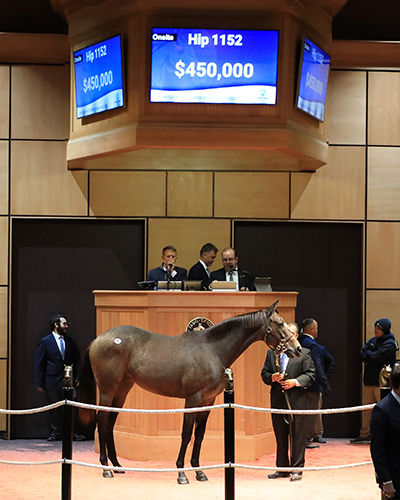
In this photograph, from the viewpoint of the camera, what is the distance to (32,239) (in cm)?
1017

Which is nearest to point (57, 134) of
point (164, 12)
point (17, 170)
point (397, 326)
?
point (17, 170)

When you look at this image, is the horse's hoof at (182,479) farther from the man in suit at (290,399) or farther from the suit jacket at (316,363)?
the suit jacket at (316,363)

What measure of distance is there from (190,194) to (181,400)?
3.13 metres

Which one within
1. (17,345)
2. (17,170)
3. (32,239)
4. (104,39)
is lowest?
(17,345)

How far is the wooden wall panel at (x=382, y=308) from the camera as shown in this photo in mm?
10125

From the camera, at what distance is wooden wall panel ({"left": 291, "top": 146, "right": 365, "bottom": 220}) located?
1020cm

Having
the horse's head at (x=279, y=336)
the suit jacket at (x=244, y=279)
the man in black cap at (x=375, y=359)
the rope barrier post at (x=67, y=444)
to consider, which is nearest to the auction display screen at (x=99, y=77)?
the suit jacket at (x=244, y=279)

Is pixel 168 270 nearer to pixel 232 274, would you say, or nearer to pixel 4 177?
pixel 232 274

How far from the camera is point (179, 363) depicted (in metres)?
7.18

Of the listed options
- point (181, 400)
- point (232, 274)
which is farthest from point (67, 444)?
point (232, 274)

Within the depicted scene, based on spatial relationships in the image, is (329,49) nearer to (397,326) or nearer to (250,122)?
(250,122)

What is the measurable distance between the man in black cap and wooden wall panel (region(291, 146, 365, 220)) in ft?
5.62

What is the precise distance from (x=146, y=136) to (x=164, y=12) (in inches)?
56.8

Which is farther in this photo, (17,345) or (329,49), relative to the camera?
(17,345)
